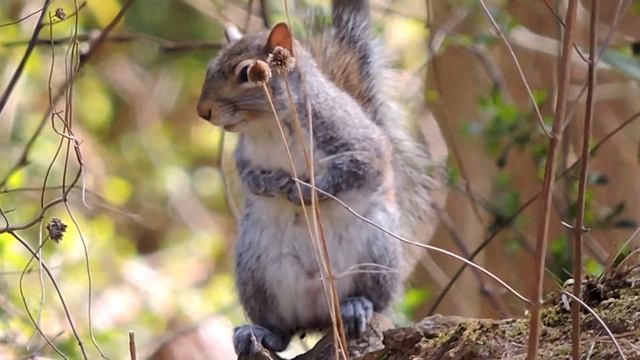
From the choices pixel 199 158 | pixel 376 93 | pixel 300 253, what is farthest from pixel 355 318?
pixel 199 158

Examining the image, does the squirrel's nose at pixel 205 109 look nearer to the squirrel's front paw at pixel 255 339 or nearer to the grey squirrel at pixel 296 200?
the grey squirrel at pixel 296 200

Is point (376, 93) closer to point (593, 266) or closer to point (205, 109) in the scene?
point (205, 109)

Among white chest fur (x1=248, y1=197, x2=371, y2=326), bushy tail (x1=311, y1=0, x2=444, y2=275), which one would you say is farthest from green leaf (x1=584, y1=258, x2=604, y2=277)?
white chest fur (x1=248, y1=197, x2=371, y2=326)

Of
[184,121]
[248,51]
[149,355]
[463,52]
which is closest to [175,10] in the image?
[184,121]

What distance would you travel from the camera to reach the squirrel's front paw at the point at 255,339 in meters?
2.20

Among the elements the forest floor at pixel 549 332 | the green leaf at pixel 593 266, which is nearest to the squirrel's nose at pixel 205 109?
the forest floor at pixel 549 332

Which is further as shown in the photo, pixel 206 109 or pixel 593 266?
pixel 593 266

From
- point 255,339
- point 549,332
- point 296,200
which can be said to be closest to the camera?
point 549,332

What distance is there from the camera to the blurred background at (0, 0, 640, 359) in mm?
2832

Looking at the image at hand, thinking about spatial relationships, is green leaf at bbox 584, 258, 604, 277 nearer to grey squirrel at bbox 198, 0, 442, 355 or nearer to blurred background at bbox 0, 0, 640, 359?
blurred background at bbox 0, 0, 640, 359

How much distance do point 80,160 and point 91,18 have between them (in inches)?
138

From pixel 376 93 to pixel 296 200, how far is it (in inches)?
19.3

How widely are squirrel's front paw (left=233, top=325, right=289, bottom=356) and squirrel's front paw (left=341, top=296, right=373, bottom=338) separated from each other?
0.16 m

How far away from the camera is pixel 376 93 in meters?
2.67
